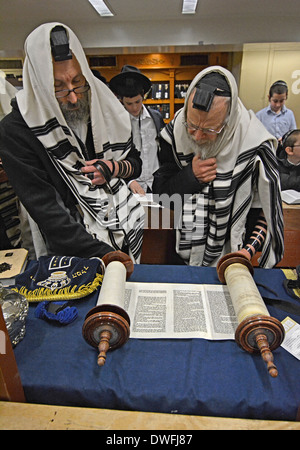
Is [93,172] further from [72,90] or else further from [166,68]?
[166,68]

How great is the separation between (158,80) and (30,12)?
8.40 feet

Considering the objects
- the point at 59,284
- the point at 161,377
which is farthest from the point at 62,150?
the point at 161,377

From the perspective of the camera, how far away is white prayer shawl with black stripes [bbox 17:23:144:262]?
119 cm

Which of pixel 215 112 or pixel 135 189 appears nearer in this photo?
pixel 215 112

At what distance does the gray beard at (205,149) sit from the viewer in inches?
52.2

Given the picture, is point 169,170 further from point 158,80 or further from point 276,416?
point 158,80

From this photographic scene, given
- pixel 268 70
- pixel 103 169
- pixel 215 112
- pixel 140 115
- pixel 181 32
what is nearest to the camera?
pixel 215 112

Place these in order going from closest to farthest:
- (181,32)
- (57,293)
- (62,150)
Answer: (57,293) → (62,150) → (181,32)

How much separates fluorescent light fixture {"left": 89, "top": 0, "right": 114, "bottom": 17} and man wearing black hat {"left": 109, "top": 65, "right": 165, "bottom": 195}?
1.86m

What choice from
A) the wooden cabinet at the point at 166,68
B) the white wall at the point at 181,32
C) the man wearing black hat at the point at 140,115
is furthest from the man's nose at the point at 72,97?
the wooden cabinet at the point at 166,68

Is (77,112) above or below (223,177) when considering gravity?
above

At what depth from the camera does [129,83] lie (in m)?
2.38

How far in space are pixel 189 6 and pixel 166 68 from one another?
166cm

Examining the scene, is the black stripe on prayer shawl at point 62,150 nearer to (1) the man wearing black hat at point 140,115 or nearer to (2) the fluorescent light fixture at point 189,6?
(1) the man wearing black hat at point 140,115
